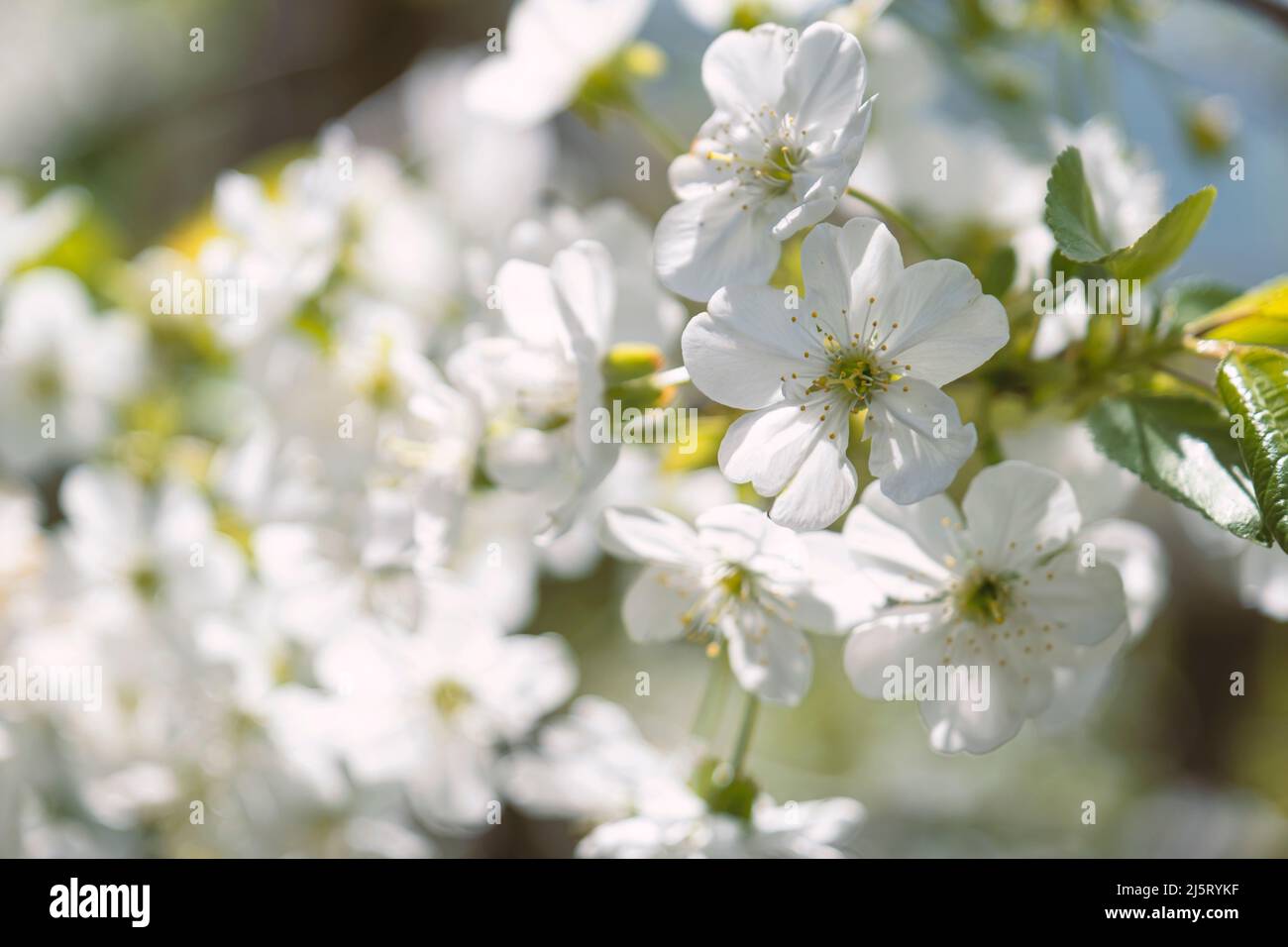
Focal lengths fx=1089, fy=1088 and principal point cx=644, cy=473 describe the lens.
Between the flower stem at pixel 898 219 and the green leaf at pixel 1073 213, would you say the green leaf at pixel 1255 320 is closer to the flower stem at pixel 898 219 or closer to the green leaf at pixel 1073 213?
the green leaf at pixel 1073 213

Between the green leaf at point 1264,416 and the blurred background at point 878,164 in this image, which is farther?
the blurred background at point 878,164

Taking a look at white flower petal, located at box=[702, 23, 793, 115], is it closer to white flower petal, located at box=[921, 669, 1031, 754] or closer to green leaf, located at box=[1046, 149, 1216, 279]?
green leaf, located at box=[1046, 149, 1216, 279]

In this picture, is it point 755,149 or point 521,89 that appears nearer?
point 755,149

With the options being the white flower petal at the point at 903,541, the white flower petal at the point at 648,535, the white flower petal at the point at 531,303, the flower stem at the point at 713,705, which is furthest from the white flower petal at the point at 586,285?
the flower stem at the point at 713,705

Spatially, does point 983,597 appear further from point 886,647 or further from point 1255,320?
point 1255,320

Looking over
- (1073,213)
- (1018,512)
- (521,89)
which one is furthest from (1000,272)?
(521,89)

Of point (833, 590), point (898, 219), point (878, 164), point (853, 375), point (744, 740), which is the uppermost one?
point (878, 164)

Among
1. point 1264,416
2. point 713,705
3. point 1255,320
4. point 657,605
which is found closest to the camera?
point 1264,416
